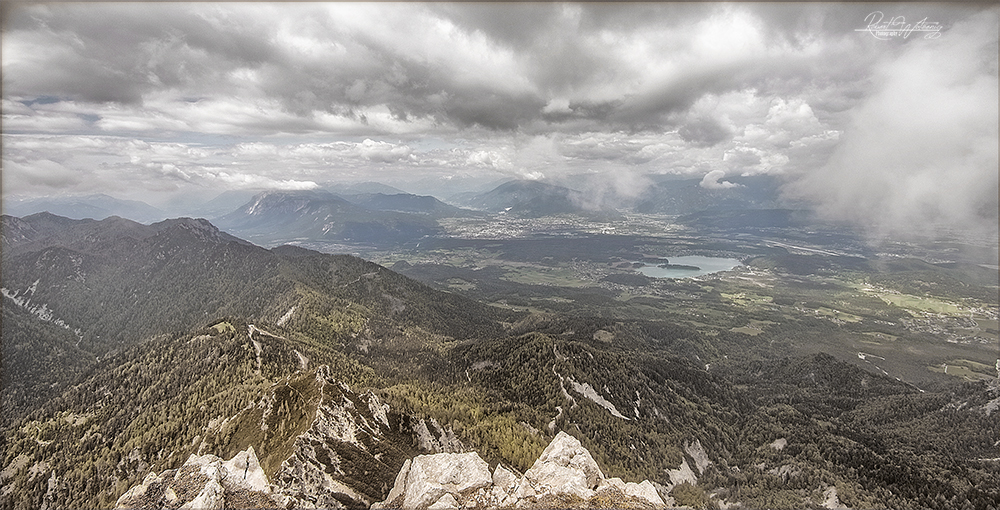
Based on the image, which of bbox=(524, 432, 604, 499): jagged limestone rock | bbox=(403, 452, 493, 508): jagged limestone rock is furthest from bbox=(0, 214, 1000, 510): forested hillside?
bbox=(524, 432, 604, 499): jagged limestone rock

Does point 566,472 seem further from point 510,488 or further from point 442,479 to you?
point 442,479

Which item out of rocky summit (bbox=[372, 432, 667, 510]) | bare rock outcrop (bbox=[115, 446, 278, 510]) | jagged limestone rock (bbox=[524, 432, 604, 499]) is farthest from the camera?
jagged limestone rock (bbox=[524, 432, 604, 499])

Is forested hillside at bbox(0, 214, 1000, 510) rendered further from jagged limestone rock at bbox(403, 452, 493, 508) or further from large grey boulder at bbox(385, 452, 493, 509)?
jagged limestone rock at bbox(403, 452, 493, 508)

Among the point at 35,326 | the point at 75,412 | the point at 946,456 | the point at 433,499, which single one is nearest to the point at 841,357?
the point at 946,456

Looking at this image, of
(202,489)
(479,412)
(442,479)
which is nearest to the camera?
(202,489)

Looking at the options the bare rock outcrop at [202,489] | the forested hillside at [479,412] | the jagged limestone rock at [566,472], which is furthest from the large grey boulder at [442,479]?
the forested hillside at [479,412]

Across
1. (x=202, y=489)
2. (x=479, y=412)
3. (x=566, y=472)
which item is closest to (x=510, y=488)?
(x=566, y=472)

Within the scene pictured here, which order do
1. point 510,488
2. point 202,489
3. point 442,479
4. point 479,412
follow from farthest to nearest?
1. point 479,412
2. point 442,479
3. point 510,488
4. point 202,489

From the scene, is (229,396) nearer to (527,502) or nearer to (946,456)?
(527,502)

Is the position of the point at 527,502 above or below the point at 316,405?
above
